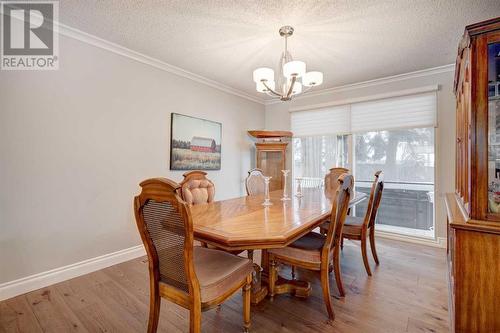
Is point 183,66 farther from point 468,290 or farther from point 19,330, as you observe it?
point 468,290

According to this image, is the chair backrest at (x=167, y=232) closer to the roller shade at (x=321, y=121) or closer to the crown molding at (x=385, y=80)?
the roller shade at (x=321, y=121)

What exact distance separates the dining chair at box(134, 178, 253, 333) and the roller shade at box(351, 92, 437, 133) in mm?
3293

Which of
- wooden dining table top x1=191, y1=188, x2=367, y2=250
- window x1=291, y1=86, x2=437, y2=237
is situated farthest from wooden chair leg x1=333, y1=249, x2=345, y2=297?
window x1=291, y1=86, x2=437, y2=237

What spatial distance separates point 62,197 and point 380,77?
4.43 metres

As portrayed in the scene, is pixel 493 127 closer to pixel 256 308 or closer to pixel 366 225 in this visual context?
pixel 366 225

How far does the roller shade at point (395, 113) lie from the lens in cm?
337

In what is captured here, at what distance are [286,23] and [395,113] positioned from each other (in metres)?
2.39

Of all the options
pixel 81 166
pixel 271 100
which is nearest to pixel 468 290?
pixel 81 166

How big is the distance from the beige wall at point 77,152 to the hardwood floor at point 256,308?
1.36ft

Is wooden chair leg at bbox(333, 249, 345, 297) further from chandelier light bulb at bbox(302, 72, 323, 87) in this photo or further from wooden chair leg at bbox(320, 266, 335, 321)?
chandelier light bulb at bbox(302, 72, 323, 87)

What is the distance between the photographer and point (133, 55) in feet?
9.43

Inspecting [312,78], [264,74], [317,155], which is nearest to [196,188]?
[264,74]

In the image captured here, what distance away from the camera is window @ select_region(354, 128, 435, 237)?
3459 millimetres

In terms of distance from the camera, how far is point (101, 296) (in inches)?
80.3
